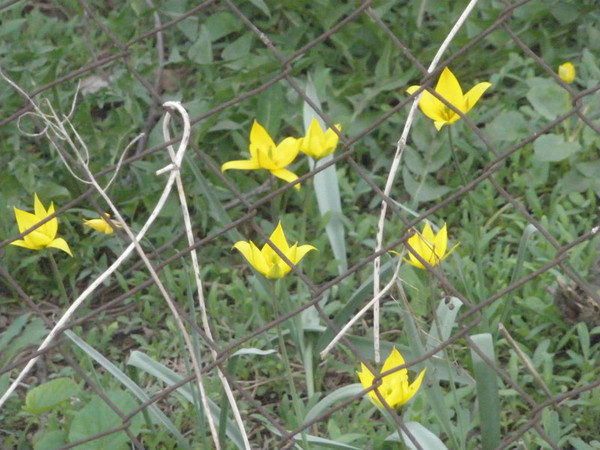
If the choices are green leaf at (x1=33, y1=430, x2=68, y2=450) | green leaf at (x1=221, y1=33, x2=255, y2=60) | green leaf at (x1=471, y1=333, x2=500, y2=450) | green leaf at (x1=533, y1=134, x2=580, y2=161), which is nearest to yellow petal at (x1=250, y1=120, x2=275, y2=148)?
green leaf at (x1=471, y1=333, x2=500, y2=450)

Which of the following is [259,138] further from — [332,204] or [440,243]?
[332,204]

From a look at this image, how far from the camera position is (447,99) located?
160cm

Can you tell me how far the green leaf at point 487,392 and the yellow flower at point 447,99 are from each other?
13.8 inches

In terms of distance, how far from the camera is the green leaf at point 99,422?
1.83 metres

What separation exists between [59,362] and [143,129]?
0.73 metres

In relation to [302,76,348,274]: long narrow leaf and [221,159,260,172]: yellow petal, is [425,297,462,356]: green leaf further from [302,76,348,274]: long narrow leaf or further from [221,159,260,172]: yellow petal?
[302,76,348,274]: long narrow leaf

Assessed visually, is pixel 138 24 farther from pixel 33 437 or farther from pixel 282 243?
pixel 282 243

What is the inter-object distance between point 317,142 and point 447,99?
325 mm

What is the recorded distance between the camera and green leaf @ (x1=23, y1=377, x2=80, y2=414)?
1.86m

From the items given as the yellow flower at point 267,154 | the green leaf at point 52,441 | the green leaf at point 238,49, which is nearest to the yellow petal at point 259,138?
the yellow flower at point 267,154

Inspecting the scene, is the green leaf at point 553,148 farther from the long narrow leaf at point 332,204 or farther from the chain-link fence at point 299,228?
the long narrow leaf at point 332,204

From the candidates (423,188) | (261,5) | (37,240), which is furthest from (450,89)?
(261,5)

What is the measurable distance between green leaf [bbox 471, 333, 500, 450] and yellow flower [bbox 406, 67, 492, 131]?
351mm

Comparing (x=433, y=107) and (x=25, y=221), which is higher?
(x=433, y=107)
